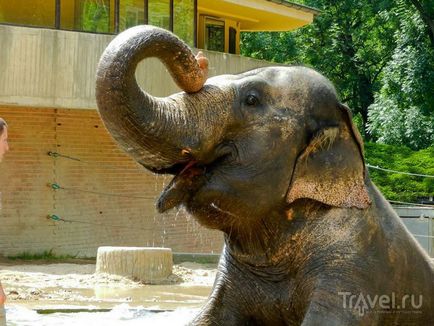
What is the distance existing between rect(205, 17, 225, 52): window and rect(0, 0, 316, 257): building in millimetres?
3862

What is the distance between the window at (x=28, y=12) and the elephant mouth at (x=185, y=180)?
16.6 metres

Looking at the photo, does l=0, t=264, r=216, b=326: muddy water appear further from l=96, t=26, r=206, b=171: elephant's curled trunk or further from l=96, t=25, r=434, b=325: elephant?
l=96, t=26, r=206, b=171: elephant's curled trunk

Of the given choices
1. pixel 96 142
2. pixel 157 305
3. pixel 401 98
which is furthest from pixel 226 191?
pixel 401 98

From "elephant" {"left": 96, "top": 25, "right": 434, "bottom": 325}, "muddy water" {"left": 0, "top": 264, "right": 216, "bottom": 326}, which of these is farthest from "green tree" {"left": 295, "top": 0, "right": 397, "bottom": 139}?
"elephant" {"left": 96, "top": 25, "right": 434, "bottom": 325}

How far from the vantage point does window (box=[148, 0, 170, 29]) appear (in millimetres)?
24500

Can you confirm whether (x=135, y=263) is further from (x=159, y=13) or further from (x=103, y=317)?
(x=159, y=13)

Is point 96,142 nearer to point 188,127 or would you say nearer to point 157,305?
point 157,305

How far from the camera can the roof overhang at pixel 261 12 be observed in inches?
1097

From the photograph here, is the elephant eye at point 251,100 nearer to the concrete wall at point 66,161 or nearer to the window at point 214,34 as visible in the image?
the concrete wall at point 66,161

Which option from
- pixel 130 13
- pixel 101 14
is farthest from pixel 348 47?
pixel 101 14

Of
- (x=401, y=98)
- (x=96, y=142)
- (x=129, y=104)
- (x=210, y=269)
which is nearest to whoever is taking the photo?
(x=129, y=104)

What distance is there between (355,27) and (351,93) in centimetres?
256

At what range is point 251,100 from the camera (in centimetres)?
534

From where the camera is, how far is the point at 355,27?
134 feet
